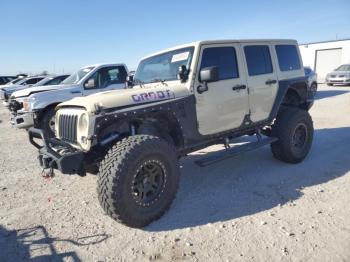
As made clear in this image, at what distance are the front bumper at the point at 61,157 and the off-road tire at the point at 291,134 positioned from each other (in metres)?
3.34

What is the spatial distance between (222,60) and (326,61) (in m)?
30.7

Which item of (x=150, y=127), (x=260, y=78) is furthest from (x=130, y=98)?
(x=260, y=78)

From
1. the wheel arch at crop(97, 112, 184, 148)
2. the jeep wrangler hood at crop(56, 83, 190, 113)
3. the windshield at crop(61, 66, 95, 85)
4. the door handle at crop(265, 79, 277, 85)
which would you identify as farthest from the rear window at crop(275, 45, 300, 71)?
the windshield at crop(61, 66, 95, 85)

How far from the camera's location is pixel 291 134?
529 centimetres

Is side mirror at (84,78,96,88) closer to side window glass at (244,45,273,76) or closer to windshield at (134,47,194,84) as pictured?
windshield at (134,47,194,84)

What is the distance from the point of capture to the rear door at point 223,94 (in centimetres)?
432

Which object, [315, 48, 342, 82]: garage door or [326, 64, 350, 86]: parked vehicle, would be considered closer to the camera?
[326, 64, 350, 86]: parked vehicle

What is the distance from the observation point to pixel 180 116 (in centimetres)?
408

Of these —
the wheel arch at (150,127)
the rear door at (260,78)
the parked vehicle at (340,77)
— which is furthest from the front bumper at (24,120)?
the parked vehicle at (340,77)

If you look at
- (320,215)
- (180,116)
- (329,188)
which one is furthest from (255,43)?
(320,215)

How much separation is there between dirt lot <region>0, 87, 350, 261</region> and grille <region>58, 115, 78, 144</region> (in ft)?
3.09

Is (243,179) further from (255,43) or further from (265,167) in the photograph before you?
(255,43)

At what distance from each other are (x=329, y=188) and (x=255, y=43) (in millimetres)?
2492

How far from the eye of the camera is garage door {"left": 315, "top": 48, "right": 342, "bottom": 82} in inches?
1181
